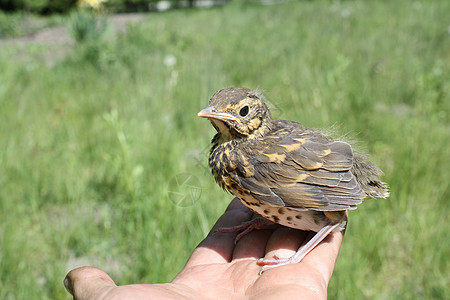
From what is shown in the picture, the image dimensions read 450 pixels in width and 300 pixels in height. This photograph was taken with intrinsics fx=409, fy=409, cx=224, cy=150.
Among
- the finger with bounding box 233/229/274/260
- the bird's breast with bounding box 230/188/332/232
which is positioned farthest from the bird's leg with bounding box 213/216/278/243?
the bird's breast with bounding box 230/188/332/232

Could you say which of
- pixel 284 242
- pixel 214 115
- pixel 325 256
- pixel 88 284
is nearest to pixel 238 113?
pixel 214 115

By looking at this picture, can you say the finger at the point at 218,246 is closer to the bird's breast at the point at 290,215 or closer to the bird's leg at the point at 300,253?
the bird's leg at the point at 300,253

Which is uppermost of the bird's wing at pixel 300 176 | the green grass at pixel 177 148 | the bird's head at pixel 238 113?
the bird's head at pixel 238 113

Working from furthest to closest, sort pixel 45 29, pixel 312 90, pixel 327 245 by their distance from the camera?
pixel 45 29 < pixel 312 90 < pixel 327 245

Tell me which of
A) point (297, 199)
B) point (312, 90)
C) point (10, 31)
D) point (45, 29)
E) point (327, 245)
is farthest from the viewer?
point (45, 29)

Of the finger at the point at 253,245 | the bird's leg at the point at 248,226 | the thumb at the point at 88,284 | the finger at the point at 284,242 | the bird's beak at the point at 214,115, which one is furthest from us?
the bird's leg at the point at 248,226

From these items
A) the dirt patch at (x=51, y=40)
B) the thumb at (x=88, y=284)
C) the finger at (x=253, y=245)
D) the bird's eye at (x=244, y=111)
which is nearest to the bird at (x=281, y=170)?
the bird's eye at (x=244, y=111)

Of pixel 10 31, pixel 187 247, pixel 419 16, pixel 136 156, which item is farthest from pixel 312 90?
pixel 10 31

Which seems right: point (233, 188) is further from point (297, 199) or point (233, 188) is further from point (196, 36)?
point (196, 36)
